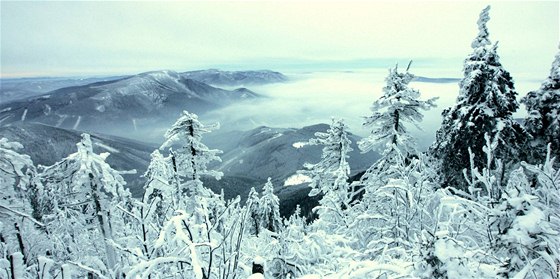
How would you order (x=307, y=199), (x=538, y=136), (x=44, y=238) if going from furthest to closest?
(x=307, y=199) < (x=538, y=136) < (x=44, y=238)

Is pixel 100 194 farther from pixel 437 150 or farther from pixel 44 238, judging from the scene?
pixel 437 150

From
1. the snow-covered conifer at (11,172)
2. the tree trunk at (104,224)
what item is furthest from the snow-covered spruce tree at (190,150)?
the tree trunk at (104,224)

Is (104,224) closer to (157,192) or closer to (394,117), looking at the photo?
(157,192)

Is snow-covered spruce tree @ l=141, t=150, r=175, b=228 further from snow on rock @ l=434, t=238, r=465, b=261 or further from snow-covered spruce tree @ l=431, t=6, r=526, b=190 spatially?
snow-covered spruce tree @ l=431, t=6, r=526, b=190

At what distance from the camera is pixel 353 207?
32.1 ft

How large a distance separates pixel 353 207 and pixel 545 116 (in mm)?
12440

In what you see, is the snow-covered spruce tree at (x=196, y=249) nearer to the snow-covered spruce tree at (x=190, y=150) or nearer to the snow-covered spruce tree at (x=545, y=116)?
the snow-covered spruce tree at (x=190, y=150)

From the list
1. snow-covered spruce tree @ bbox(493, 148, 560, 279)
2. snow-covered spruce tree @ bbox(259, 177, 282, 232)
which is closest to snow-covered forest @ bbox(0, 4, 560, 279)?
snow-covered spruce tree @ bbox(493, 148, 560, 279)

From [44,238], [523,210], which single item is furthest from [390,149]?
[44,238]

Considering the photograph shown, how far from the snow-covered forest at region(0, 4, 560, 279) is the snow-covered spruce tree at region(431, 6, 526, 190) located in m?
0.06

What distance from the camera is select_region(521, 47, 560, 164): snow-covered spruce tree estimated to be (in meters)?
14.0

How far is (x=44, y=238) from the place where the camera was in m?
7.39

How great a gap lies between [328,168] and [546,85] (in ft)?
43.4

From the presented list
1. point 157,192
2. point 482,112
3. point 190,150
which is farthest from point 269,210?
point 157,192
